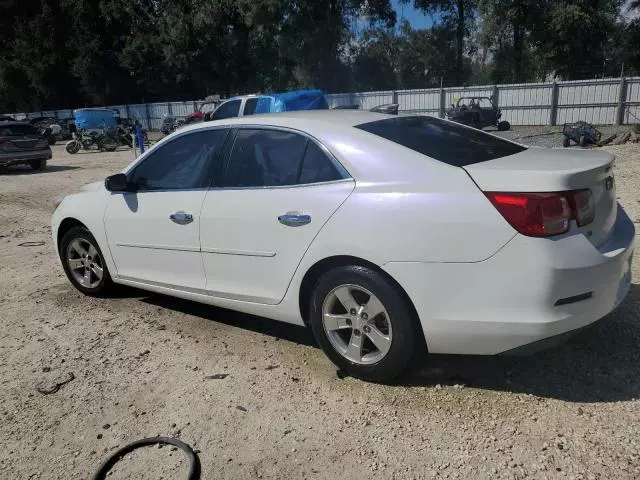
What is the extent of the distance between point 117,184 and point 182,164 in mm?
648

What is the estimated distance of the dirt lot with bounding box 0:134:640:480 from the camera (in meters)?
2.61

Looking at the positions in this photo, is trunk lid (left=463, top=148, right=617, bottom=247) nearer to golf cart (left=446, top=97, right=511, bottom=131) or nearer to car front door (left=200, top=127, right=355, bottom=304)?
car front door (left=200, top=127, right=355, bottom=304)

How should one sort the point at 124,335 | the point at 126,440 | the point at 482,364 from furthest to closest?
1. the point at 124,335
2. the point at 482,364
3. the point at 126,440

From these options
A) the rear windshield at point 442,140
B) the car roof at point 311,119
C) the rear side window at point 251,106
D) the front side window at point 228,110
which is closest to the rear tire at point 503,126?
the rear side window at point 251,106

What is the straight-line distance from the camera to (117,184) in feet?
14.4

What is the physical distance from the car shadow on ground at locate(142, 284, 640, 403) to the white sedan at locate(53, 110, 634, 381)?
0.40 meters

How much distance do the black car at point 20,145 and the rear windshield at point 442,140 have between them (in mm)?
15904

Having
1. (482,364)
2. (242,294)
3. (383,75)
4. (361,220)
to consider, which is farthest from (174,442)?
(383,75)

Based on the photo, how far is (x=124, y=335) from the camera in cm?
424

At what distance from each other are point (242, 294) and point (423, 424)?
4.89 feet

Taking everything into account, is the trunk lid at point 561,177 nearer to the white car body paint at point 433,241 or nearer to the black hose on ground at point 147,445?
the white car body paint at point 433,241

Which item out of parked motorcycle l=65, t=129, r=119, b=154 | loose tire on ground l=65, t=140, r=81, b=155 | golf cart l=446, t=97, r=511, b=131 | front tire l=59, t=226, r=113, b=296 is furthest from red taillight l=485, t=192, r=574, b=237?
loose tire on ground l=65, t=140, r=81, b=155

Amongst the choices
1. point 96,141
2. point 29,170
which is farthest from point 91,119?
point 29,170

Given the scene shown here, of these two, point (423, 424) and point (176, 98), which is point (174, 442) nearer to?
point (423, 424)
